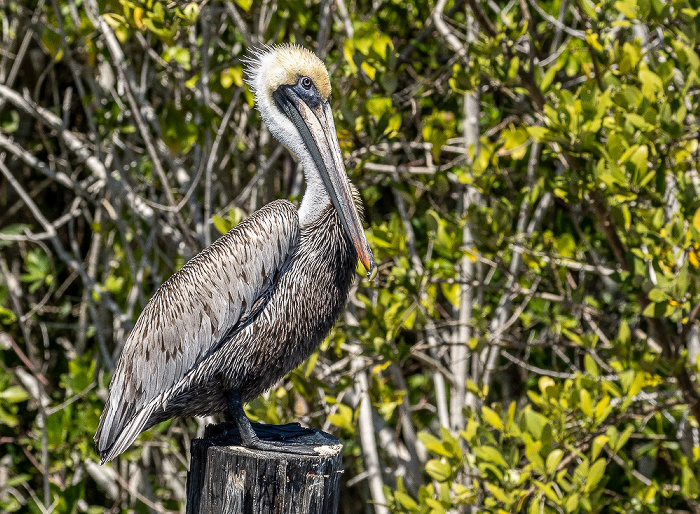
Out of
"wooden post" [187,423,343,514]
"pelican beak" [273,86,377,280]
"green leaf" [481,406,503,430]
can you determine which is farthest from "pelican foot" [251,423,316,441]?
"green leaf" [481,406,503,430]

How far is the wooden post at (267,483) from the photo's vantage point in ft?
7.96

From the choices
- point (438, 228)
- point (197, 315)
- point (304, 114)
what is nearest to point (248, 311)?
point (197, 315)

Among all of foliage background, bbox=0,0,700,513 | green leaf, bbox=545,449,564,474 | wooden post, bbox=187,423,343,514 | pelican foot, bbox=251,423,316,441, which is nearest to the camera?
wooden post, bbox=187,423,343,514

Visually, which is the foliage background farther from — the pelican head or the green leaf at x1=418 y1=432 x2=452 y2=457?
the pelican head

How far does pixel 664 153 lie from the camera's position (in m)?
3.60

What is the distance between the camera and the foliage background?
3.49 m

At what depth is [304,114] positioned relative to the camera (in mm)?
2910

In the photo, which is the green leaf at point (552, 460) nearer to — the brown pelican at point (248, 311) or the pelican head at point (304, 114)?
the brown pelican at point (248, 311)

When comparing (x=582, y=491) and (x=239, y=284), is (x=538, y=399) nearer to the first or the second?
(x=582, y=491)

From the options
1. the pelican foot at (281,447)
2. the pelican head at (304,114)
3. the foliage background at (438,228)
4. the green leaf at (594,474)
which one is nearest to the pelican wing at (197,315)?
the pelican head at (304,114)

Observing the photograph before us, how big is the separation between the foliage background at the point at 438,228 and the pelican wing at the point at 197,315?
96 centimetres

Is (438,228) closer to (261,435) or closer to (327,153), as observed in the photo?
(327,153)

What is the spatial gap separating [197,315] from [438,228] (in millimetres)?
1412

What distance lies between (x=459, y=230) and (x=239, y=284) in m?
1.49
